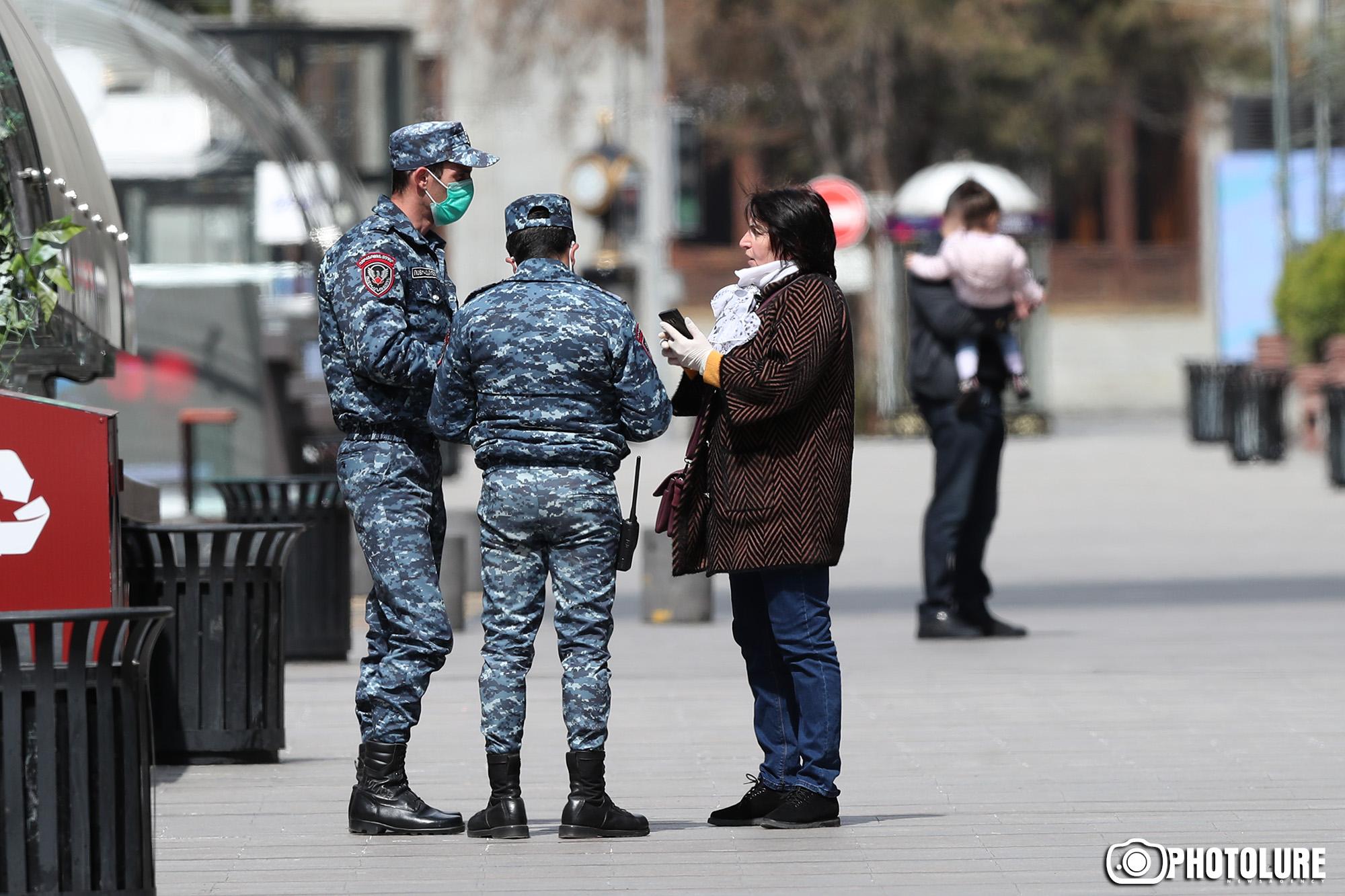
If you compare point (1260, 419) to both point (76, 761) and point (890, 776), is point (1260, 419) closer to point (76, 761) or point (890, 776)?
point (890, 776)

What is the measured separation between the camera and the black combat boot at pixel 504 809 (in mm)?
6758

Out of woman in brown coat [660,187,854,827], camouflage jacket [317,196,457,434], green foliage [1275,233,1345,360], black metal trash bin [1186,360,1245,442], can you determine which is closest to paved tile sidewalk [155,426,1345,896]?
woman in brown coat [660,187,854,827]

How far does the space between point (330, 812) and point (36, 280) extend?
5.47 feet

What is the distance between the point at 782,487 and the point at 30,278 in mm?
2137

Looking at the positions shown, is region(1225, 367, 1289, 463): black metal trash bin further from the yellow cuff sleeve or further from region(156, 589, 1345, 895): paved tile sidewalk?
the yellow cuff sleeve

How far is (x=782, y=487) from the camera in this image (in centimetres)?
696

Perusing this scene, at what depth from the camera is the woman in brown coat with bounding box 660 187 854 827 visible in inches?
272

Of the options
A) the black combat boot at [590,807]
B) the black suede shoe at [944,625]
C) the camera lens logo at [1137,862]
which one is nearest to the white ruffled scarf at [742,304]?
the black combat boot at [590,807]

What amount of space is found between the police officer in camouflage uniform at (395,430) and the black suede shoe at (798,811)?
0.82 meters

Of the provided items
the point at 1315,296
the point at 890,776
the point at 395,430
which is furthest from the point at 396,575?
the point at 1315,296

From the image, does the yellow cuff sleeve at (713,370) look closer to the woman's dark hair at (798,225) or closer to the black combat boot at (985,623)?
the woman's dark hair at (798,225)

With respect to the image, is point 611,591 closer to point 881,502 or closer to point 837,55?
point 881,502

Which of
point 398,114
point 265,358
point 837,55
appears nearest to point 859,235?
point 398,114

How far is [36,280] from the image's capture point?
7.30 metres
